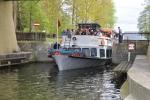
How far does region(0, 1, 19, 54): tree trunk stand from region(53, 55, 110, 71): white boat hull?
23.7ft

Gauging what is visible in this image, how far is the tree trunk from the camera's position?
4509 cm

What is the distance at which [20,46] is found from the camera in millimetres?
52469

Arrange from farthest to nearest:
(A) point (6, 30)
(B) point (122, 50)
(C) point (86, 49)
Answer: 1. (B) point (122, 50)
2. (A) point (6, 30)
3. (C) point (86, 49)

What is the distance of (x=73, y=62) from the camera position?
4156 centimetres

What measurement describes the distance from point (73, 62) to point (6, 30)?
8.89 metres

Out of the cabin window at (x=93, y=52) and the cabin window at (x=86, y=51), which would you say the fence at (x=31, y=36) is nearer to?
the cabin window at (x=86, y=51)

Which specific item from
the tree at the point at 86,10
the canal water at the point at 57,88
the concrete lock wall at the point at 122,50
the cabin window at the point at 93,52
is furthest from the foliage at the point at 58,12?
the canal water at the point at 57,88

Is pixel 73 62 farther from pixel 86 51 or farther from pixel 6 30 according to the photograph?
pixel 6 30

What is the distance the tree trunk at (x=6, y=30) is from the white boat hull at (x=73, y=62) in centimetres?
723

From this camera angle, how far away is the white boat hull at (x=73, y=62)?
4031cm

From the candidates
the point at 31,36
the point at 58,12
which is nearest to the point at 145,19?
the point at 58,12

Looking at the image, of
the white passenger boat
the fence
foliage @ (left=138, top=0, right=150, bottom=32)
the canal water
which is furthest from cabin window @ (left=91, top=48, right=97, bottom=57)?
foliage @ (left=138, top=0, right=150, bottom=32)

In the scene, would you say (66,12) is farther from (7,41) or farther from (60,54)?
(60,54)

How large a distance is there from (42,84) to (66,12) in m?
38.3
